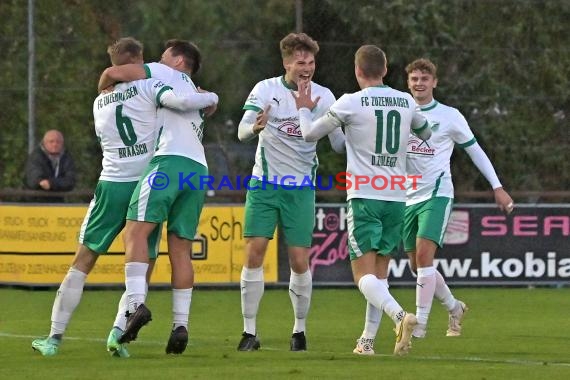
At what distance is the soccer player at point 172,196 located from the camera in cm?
1011

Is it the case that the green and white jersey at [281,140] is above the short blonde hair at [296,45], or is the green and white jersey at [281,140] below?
below

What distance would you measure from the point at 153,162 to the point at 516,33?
9528mm

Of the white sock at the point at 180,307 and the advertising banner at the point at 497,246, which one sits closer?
the white sock at the point at 180,307

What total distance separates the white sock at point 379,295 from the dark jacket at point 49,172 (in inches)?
322

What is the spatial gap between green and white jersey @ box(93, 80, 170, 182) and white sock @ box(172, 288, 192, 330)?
0.81 metres

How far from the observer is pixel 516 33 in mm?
18891

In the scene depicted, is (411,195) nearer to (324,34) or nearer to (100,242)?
(100,242)

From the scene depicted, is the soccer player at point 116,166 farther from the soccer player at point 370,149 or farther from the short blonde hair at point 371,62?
the short blonde hair at point 371,62

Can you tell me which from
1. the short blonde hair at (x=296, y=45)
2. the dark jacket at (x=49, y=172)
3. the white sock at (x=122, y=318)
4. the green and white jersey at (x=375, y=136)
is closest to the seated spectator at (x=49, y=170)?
the dark jacket at (x=49, y=172)

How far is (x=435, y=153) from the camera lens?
41.1 ft

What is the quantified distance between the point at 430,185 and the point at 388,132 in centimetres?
215

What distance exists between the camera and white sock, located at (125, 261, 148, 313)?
1000cm

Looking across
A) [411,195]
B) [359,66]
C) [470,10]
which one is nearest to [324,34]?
[470,10]

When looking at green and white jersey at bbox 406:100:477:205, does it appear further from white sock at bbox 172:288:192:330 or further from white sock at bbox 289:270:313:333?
white sock at bbox 172:288:192:330
